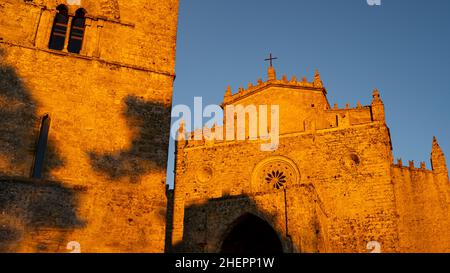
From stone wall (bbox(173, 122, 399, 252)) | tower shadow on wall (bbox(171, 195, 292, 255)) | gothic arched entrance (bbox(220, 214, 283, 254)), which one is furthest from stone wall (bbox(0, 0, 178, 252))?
gothic arched entrance (bbox(220, 214, 283, 254))

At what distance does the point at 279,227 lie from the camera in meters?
16.6

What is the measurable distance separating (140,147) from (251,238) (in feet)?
29.9

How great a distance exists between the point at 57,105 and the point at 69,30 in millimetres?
2128

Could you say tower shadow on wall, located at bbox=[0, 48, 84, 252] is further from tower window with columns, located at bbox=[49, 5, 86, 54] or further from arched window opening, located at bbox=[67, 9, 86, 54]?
arched window opening, located at bbox=[67, 9, 86, 54]

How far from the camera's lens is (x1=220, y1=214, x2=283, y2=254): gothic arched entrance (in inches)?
706

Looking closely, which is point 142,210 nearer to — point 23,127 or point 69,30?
point 23,127

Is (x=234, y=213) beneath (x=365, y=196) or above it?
beneath

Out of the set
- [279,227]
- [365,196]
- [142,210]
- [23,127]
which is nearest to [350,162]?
[365,196]

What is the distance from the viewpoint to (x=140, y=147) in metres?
11.2

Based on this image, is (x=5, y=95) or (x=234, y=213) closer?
(x=5, y=95)

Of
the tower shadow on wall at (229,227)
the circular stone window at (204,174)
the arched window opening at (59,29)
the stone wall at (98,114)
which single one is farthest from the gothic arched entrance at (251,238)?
the arched window opening at (59,29)

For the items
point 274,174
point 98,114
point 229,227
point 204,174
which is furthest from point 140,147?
point 204,174

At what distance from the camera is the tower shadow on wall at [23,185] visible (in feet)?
31.7
